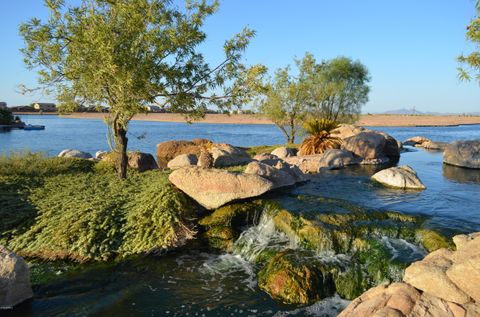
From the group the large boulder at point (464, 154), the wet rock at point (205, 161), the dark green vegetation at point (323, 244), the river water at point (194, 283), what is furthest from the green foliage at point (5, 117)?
the large boulder at point (464, 154)

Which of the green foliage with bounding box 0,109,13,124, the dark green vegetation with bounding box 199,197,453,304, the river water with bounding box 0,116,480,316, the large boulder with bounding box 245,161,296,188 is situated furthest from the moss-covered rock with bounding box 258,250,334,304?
the green foliage with bounding box 0,109,13,124

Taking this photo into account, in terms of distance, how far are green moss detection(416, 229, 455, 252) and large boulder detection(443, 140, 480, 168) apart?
14.9 meters

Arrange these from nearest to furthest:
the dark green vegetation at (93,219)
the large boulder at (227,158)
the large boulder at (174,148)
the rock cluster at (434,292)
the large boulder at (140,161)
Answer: the rock cluster at (434,292) < the dark green vegetation at (93,219) < the large boulder at (140,161) < the large boulder at (227,158) < the large boulder at (174,148)

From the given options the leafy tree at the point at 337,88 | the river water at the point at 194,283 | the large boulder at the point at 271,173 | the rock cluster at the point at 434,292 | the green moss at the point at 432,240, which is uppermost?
the leafy tree at the point at 337,88

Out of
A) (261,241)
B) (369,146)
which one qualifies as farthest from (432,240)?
(369,146)

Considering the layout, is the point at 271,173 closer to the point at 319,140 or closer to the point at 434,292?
the point at 434,292

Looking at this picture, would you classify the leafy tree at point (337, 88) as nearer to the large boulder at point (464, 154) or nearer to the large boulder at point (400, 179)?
the large boulder at point (464, 154)

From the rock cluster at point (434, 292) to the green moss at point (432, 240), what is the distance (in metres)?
2.83

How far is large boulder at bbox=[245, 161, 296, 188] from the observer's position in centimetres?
1336

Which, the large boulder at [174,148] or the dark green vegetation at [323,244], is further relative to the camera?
the large boulder at [174,148]

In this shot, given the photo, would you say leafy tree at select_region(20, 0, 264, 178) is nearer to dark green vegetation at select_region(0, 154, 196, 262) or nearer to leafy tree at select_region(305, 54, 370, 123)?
dark green vegetation at select_region(0, 154, 196, 262)

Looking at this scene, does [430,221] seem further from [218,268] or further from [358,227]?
[218,268]

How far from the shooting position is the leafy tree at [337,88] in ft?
116

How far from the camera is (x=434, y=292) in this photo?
590 centimetres
